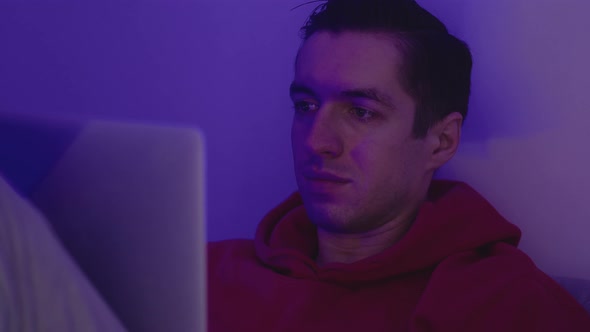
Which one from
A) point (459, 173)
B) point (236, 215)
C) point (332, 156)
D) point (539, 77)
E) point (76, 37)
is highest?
point (76, 37)

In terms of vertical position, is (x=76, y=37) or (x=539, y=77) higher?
(x=76, y=37)

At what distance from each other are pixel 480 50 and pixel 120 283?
1.10 meters

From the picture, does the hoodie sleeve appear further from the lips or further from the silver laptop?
the silver laptop

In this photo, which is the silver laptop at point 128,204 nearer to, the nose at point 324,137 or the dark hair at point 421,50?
the nose at point 324,137

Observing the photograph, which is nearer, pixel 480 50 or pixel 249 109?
pixel 480 50

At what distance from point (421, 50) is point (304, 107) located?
0.88ft

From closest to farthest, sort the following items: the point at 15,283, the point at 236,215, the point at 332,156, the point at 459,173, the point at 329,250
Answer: the point at 15,283 < the point at 332,156 < the point at 329,250 < the point at 459,173 < the point at 236,215

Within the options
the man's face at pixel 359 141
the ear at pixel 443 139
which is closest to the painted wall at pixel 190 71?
the ear at pixel 443 139

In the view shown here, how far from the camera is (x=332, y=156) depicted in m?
1.24

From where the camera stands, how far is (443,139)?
4.31 ft

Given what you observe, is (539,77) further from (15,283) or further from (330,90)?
(15,283)

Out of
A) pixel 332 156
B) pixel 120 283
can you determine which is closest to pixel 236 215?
pixel 332 156

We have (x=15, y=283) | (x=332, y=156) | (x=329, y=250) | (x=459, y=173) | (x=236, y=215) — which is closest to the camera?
(x=15, y=283)

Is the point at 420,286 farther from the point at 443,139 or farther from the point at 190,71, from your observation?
the point at 190,71
